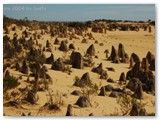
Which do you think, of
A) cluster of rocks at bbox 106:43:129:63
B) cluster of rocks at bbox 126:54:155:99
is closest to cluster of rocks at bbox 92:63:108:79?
cluster of rocks at bbox 106:43:129:63

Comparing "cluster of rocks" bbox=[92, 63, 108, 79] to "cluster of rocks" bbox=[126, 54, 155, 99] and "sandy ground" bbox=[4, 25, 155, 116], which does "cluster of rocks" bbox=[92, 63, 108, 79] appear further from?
"cluster of rocks" bbox=[126, 54, 155, 99]

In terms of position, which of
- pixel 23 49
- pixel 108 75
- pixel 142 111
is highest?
pixel 23 49

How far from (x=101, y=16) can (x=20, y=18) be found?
1064 millimetres

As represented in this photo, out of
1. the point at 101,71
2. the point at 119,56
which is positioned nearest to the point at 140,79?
the point at 119,56

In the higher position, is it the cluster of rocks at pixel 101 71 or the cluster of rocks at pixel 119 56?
the cluster of rocks at pixel 119 56

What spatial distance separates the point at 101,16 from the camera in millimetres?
5684

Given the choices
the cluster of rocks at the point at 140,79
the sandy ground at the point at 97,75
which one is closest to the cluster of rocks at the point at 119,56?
the sandy ground at the point at 97,75

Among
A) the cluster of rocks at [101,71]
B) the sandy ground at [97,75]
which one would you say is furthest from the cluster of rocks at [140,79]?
the cluster of rocks at [101,71]

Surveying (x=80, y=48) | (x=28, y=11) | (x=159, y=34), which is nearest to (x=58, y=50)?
(x=80, y=48)

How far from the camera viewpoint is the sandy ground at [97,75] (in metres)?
5.59

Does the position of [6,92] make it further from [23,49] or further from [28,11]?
[28,11]

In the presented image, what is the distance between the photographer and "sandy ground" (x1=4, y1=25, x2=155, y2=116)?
18.3 feet

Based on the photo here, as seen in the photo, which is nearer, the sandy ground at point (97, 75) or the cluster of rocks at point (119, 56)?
the sandy ground at point (97, 75)

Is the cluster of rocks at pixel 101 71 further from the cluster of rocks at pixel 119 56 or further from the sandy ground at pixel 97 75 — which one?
the cluster of rocks at pixel 119 56
